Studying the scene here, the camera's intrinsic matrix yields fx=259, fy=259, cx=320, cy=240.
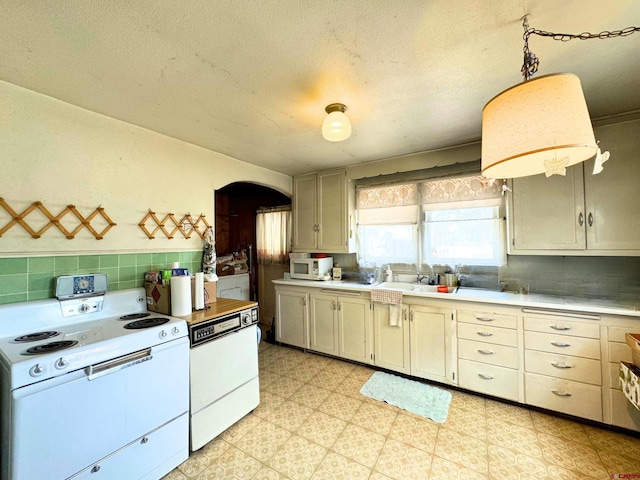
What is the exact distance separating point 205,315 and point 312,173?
7.96ft

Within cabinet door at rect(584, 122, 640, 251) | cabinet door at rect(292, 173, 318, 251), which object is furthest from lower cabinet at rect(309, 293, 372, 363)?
cabinet door at rect(584, 122, 640, 251)

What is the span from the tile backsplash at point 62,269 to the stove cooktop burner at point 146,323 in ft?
1.68

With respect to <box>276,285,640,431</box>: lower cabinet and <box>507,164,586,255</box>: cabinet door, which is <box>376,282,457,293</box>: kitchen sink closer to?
<box>276,285,640,431</box>: lower cabinet

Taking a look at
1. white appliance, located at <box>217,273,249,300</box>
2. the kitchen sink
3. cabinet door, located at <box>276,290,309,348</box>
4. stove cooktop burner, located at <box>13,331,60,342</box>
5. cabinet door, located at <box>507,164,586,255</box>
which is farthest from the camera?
white appliance, located at <box>217,273,249,300</box>

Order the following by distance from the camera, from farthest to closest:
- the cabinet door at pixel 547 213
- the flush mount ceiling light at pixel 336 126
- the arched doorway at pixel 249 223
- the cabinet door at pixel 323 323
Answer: the arched doorway at pixel 249 223, the cabinet door at pixel 323 323, the cabinet door at pixel 547 213, the flush mount ceiling light at pixel 336 126

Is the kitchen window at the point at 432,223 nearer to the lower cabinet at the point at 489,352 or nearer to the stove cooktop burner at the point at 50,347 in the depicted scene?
the lower cabinet at the point at 489,352

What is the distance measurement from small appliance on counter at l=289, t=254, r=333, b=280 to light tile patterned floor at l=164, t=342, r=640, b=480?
1.43m

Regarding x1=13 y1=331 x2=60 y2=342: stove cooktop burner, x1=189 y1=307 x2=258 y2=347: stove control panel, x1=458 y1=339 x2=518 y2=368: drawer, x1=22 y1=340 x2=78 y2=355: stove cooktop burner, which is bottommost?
x1=458 y1=339 x2=518 y2=368: drawer

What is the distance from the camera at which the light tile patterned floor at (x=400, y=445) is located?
1605 mm

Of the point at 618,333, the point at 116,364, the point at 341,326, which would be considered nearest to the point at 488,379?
the point at 618,333

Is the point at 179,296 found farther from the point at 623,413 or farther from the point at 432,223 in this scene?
the point at 623,413

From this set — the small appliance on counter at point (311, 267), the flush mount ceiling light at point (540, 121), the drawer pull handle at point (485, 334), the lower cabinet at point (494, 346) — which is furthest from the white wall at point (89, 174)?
the drawer pull handle at point (485, 334)

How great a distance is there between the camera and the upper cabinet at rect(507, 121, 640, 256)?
202 centimetres

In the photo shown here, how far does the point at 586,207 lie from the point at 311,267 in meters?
2.73
